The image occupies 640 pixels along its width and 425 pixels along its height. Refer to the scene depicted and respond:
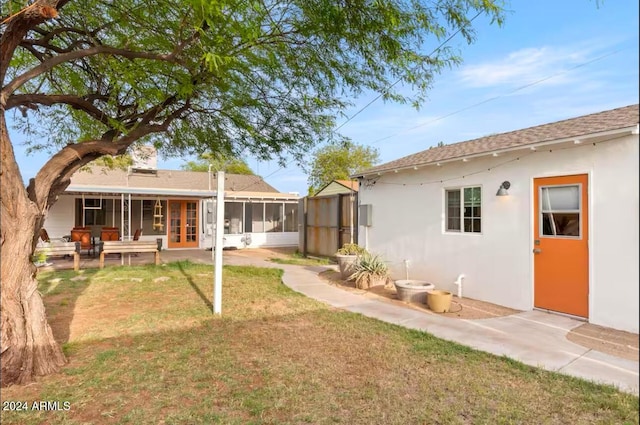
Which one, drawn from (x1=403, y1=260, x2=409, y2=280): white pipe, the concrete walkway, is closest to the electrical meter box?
(x1=403, y1=260, x2=409, y2=280): white pipe

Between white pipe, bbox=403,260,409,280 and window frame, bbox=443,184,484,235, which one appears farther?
white pipe, bbox=403,260,409,280

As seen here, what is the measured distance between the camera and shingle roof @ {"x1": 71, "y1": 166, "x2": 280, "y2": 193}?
18.5m

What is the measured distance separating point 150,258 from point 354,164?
2114 centimetres

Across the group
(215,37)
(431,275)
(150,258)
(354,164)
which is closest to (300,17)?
(215,37)

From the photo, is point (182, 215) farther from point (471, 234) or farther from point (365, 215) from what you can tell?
point (471, 234)

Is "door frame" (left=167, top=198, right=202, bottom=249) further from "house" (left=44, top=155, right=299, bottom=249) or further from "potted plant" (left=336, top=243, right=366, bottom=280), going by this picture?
"potted plant" (left=336, top=243, right=366, bottom=280)

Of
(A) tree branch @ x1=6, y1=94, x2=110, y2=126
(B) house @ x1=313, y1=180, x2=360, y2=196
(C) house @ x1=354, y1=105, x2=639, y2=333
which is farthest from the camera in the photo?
→ (B) house @ x1=313, y1=180, x2=360, y2=196

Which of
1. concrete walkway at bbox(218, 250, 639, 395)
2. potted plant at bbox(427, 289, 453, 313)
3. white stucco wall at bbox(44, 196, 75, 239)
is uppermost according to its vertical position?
white stucco wall at bbox(44, 196, 75, 239)

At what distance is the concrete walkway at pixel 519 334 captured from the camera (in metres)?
3.81

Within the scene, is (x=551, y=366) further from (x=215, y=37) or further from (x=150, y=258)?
(x=150, y=258)

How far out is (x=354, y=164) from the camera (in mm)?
32000

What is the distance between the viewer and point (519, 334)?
5.02m

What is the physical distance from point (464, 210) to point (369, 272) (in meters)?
2.55

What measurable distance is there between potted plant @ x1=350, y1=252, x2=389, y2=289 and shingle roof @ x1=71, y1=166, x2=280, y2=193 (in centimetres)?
1331
